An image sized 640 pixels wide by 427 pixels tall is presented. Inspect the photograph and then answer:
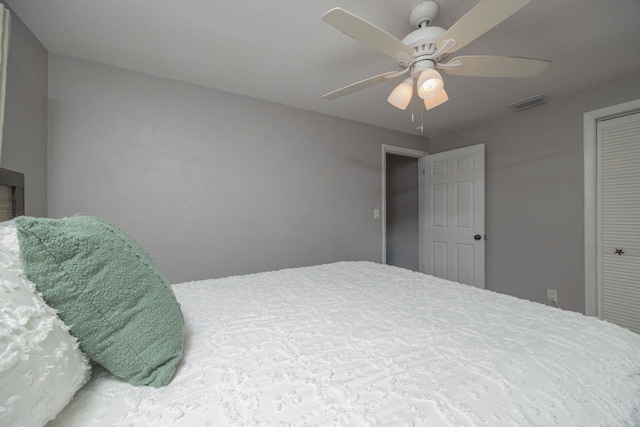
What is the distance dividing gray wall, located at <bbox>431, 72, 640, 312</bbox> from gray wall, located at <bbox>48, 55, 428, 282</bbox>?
1466 millimetres

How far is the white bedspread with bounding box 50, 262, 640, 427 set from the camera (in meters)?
0.53

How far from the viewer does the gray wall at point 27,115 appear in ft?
4.50

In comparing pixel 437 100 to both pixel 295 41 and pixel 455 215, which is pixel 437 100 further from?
pixel 455 215

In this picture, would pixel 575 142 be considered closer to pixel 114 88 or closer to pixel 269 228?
pixel 269 228

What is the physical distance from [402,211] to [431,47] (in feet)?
9.90

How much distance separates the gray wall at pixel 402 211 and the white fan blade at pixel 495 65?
2519mm

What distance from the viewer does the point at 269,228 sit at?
2.51 meters

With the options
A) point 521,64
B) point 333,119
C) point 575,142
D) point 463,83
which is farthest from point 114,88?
point 575,142

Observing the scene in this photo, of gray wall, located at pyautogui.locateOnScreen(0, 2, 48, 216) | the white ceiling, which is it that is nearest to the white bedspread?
gray wall, located at pyautogui.locateOnScreen(0, 2, 48, 216)

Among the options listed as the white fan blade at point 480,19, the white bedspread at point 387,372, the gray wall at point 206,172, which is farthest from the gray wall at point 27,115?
the white fan blade at point 480,19

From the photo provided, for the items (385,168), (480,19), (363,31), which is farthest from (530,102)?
(363,31)

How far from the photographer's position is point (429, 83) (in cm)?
133

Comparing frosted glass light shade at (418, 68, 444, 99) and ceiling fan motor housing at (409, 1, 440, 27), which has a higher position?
ceiling fan motor housing at (409, 1, 440, 27)

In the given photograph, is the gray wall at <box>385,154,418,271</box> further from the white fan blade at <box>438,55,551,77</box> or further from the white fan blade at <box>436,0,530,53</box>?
the white fan blade at <box>436,0,530,53</box>
